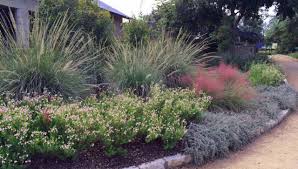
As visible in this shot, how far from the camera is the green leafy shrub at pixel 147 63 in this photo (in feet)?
19.7

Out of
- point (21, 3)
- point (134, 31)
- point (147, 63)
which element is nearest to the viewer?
point (147, 63)

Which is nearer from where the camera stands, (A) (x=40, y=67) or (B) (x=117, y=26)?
(A) (x=40, y=67)

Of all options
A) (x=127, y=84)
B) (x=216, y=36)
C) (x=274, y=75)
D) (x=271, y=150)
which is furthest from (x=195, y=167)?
(x=216, y=36)

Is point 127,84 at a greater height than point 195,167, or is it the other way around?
point 127,84

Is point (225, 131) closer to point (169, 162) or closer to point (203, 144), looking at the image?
point (203, 144)

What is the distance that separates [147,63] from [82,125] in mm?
2705

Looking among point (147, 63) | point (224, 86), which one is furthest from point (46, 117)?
point (224, 86)

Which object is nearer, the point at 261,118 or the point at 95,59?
the point at 261,118

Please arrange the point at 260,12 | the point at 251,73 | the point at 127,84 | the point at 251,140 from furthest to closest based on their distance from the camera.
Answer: the point at 260,12
the point at 251,73
the point at 127,84
the point at 251,140

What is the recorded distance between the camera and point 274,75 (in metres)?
9.80

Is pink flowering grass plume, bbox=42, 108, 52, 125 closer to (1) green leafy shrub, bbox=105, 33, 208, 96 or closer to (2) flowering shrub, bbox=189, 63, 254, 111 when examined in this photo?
(1) green leafy shrub, bbox=105, 33, 208, 96

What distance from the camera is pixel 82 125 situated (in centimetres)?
376

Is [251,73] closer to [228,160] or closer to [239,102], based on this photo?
[239,102]

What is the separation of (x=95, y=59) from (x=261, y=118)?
3.33m
